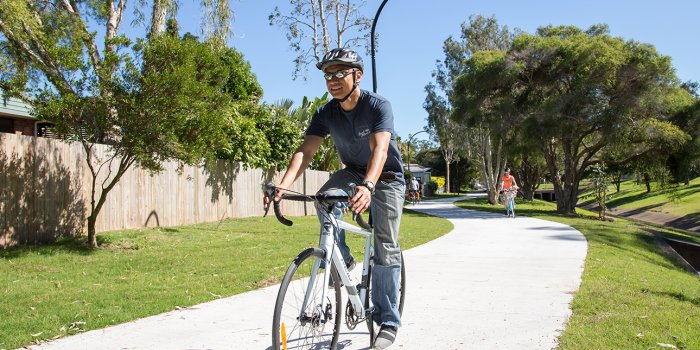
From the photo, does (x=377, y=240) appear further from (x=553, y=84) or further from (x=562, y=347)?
(x=553, y=84)

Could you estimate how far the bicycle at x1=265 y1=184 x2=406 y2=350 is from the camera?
10.0ft

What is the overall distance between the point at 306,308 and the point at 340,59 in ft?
4.89

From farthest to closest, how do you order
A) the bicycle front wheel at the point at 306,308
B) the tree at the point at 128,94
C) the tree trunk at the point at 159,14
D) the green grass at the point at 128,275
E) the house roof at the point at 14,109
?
the house roof at the point at 14,109 < the tree trunk at the point at 159,14 < the tree at the point at 128,94 < the green grass at the point at 128,275 < the bicycle front wheel at the point at 306,308

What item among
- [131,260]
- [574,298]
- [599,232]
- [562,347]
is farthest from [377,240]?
[599,232]

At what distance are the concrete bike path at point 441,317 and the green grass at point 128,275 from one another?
382mm

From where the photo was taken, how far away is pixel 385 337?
3.71 metres

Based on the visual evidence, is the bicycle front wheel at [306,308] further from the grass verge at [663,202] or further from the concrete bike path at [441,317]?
the grass verge at [663,202]

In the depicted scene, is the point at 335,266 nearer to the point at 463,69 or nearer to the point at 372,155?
the point at 372,155

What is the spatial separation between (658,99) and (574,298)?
21.6 meters

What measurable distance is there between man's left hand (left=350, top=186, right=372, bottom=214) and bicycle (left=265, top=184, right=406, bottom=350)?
7 centimetres

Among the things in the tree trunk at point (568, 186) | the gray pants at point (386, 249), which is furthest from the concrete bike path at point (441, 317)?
the tree trunk at point (568, 186)

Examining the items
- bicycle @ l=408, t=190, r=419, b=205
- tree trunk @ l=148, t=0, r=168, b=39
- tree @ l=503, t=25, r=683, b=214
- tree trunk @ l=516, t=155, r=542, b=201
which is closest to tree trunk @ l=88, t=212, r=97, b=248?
tree trunk @ l=148, t=0, r=168, b=39

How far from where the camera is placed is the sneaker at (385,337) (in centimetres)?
370

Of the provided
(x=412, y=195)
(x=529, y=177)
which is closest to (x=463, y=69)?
(x=412, y=195)
